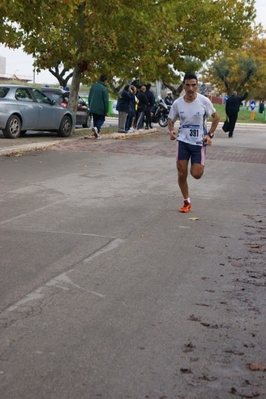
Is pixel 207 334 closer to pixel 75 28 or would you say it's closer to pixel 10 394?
pixel 10 394

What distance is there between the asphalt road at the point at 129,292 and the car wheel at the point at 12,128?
8.45 m

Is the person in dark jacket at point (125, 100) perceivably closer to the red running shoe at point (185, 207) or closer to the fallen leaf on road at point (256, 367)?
the red running shoe at point (185, 207)

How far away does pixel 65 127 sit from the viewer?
24609 mm

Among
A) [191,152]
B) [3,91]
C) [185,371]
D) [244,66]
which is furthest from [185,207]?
[244,66]

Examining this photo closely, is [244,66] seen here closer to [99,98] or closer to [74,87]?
[74,87]

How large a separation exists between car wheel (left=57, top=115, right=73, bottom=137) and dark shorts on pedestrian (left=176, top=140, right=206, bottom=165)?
1368cm

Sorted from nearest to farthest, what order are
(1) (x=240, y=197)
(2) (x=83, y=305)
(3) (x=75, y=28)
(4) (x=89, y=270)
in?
(2) (x=83, y=305), (4) (x=89, y=270), (1) (x=240, y=197), (3) (x=75, y=28)

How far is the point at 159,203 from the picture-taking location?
38.0 feet

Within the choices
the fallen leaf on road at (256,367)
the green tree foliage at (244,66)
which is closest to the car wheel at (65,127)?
the fallen leaf on road at (256,367)

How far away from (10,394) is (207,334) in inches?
65.5

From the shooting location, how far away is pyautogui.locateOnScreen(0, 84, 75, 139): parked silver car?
2139cm

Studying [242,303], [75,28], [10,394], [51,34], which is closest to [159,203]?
[242,303]

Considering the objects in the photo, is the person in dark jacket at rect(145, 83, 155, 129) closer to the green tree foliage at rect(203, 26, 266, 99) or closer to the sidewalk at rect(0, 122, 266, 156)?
the sidewalk at rect(0, 122, 266, 156)

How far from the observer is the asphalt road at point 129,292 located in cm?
450
